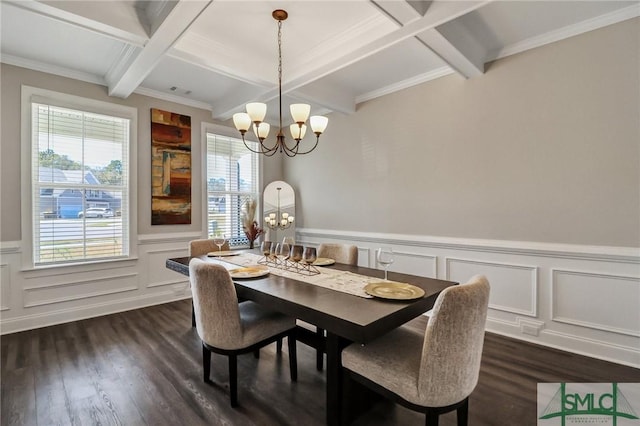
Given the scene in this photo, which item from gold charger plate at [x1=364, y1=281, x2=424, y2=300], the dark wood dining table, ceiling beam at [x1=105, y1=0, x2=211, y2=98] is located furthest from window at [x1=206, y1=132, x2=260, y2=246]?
gold charger plate at [x1=364, y1=281, x2=424, y2=300]

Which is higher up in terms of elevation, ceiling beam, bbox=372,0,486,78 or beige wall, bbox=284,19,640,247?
ceiling beam, bbox=372,0,486,78

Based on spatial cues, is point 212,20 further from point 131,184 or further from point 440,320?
point 440,320

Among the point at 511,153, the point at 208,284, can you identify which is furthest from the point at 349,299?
the point at 511,153

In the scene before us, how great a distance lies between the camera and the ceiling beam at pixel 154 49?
6.72 ft

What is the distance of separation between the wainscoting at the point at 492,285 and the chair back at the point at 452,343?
1893 mm

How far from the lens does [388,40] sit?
246 cm

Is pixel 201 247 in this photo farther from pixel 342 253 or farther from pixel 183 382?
pixel 342 253

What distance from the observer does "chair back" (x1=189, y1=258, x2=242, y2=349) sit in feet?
5.96

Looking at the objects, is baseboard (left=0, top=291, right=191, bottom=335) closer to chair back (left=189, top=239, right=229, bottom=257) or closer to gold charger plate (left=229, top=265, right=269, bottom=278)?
chair back (left=189, top=239, right=229, bottom=257)

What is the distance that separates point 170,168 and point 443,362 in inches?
157

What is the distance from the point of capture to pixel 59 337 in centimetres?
298

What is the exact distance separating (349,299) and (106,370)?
2.08 m

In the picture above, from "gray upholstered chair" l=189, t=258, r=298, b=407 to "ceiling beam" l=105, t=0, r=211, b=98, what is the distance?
5.48ft

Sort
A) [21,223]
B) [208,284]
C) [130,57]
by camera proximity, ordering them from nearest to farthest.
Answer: [208,284] → [130,57] → [21,223]
